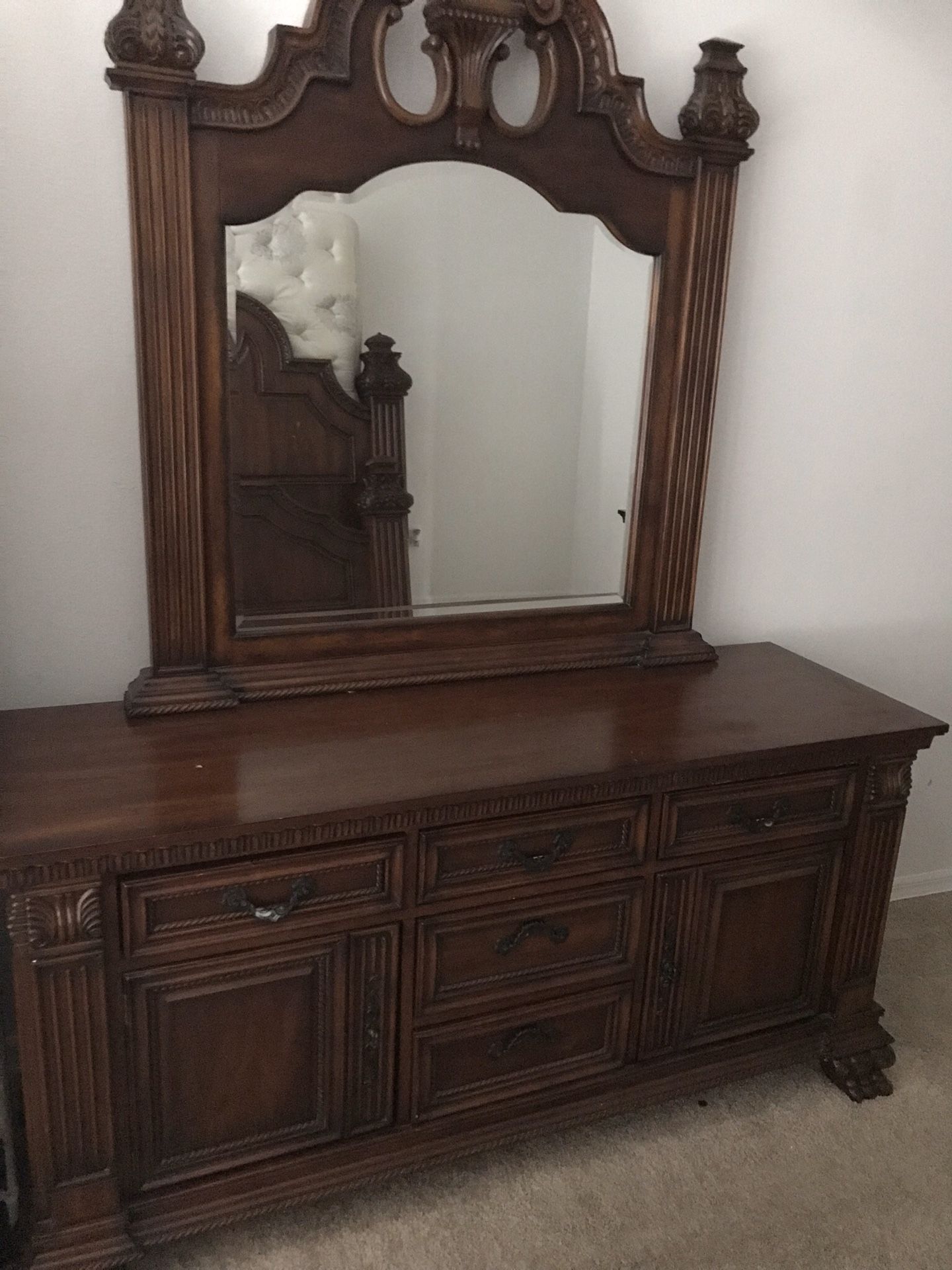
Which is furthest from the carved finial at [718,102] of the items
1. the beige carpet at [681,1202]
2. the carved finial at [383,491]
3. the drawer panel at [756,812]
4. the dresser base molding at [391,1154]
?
the beige carpet at [681,1202]

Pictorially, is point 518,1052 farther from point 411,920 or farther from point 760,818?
point 760,818

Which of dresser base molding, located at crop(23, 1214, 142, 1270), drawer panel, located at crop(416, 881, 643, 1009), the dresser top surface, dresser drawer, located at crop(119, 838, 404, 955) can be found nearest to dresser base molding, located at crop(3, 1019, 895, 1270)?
dresser base molding, located at crop(23, 1214, 142, 1270)

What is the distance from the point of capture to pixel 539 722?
1665mm

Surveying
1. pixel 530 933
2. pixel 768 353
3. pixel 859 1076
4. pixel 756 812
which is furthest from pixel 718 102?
pixel 859 1076

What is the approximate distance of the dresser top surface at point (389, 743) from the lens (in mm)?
1323

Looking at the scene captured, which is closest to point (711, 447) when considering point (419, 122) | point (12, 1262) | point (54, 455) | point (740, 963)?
point (419, 122)

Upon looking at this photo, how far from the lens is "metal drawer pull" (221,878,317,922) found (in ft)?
4.44

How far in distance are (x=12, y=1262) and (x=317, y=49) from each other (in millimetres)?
1784

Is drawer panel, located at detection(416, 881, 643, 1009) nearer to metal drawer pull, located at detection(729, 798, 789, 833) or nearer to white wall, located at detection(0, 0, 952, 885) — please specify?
metal drawer pull, located at detection(729, 798, 789, 833)

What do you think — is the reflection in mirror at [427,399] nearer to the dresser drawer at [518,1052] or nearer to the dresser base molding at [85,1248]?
the dresser drawer at [518,1052]

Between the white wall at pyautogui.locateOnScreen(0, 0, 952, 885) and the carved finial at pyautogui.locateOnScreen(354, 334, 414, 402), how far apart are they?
36 cm

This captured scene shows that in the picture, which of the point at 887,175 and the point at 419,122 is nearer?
the point at 419,122

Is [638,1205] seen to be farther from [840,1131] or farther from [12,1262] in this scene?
[12,1262]

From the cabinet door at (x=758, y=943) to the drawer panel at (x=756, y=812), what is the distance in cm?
5
